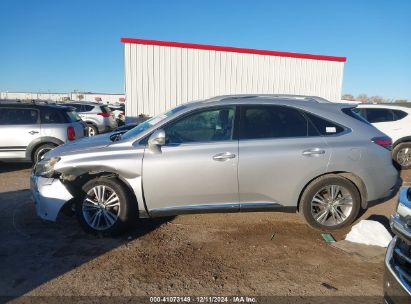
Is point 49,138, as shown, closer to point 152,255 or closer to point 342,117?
point 152,255

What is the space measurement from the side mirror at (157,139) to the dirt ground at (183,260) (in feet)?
3.90

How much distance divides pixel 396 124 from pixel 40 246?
9072 mm

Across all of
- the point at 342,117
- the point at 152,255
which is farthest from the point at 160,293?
the point at 342,117

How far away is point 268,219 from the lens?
16.0 ft

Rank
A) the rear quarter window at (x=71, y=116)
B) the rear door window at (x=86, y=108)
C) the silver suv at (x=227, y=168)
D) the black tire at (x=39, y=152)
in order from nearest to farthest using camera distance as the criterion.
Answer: the silver suv at (x=227, y=168)
the black tire at (x=39, y=152)
the rear quarter window at (x=71, y=116)
the rear door window at (x=86, y=108)

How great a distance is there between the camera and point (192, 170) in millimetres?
4012

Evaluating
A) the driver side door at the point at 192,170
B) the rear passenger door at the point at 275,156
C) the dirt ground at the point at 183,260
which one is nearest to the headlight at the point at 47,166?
the dirt ground at the point at 183,260

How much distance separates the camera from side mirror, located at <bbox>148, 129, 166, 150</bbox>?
392cm

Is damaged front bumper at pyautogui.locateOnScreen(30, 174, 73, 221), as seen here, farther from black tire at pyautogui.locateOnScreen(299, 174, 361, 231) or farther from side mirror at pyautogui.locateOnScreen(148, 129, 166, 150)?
black tire at pyautogui.locateOnScreen(299, 174, 361, 231)

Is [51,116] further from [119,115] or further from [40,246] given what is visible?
[119,115]

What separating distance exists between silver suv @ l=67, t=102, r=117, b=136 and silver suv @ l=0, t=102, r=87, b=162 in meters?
7.12

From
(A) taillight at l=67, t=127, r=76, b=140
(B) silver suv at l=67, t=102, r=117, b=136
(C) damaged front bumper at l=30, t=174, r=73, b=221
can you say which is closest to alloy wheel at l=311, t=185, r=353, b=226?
(C) damaged front bumper at l=30, t=174, r=73, b=221

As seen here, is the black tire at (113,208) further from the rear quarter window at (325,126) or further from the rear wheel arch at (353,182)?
the rear quarter window at (325,126)

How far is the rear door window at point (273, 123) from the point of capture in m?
4.22
